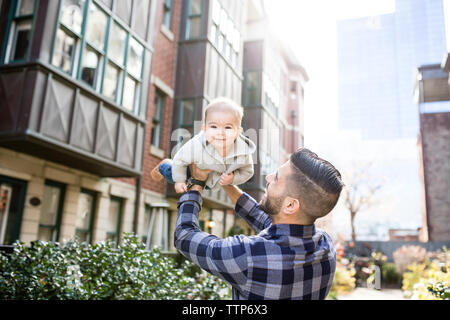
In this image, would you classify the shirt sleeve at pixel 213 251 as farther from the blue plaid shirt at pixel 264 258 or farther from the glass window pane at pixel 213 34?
the glass window pane at pixel 213 34

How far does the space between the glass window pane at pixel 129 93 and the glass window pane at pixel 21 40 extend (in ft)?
7.41

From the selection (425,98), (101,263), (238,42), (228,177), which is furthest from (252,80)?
(228,177)

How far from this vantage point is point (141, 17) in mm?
9586

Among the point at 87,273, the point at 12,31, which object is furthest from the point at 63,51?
the point at 87,273

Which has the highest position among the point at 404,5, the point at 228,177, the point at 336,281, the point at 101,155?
the point at 404,5

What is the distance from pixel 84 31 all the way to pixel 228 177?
6761 millimetres

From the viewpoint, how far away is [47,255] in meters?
4.26

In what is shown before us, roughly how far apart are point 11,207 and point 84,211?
191 cm

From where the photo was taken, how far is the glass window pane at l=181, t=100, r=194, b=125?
1208cm

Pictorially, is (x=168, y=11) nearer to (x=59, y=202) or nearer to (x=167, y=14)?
(x=167, y=14)

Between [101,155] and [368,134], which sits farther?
[101,155]

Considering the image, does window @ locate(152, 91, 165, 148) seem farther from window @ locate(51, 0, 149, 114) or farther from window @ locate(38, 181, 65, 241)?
window @ locate(38, 181, 65, 241)

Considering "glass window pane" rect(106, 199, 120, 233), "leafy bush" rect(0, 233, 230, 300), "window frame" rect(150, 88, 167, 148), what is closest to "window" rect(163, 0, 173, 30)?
"window frame" rect(150, 88, 167, 148)
